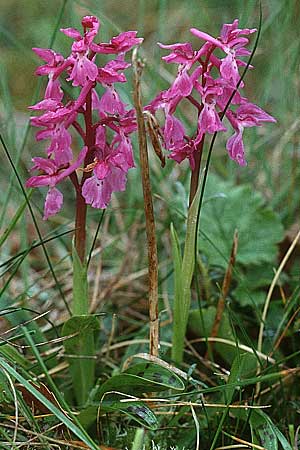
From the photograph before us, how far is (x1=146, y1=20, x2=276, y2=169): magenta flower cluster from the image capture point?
47.3 inches

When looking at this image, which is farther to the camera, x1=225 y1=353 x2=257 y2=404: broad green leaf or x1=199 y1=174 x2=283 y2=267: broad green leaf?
x1=199 y1=174 x2=283 y2=267: broad green leaf

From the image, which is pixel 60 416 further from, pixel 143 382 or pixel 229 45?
pixel 229 45

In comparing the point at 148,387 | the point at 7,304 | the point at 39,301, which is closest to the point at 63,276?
the point at 39,301

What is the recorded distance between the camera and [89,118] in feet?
4.10

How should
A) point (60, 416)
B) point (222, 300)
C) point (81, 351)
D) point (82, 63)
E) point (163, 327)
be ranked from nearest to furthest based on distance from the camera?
1. point (60, 416)
2. point (82, 63)
3. point (81, 351)
4. point (222, 300)
5. point (163, 327)

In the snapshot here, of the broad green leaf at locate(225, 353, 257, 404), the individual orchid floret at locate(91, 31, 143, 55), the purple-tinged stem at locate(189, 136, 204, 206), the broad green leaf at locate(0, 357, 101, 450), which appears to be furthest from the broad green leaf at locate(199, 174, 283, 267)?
the broad green leaf at locate(0, 357, 101, 450)

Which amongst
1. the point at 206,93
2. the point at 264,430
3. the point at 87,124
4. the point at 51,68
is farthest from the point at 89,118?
the point at 264,430

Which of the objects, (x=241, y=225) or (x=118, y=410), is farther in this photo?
(x=241, y=225)

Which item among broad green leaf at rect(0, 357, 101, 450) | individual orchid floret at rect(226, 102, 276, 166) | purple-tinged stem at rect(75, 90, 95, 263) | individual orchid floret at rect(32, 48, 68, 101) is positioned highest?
individual orchid floret at rect(32, 48, 68, 101)

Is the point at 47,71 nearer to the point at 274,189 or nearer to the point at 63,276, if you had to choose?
the point at 63,276

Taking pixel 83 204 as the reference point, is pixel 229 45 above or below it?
above

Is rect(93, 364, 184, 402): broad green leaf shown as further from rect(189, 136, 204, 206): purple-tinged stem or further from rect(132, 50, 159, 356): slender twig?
rect(189, 136, 204, 206): purple-tinged stem

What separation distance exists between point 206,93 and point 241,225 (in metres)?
0.77

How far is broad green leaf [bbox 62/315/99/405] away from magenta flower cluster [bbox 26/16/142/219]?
8.7 inches
